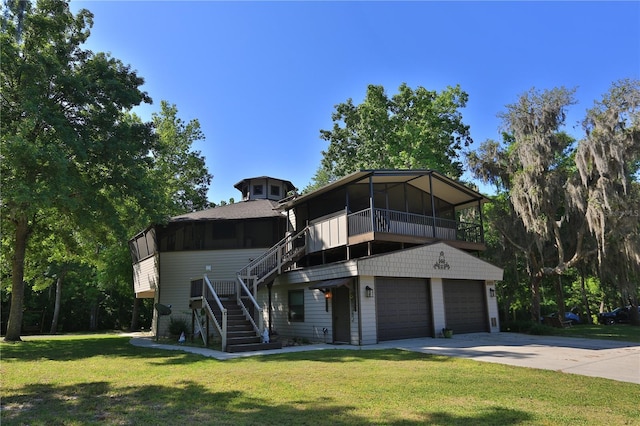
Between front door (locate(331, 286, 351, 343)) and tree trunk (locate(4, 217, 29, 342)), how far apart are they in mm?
13062

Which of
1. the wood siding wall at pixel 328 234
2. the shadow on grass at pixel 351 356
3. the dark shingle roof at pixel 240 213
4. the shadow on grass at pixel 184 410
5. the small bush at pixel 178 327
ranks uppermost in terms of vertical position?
the dark shingle roof at pixel 240 213

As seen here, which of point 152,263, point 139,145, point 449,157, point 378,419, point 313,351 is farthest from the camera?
point 449,157

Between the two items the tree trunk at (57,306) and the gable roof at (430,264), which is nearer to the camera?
the gable roof at (430,264)

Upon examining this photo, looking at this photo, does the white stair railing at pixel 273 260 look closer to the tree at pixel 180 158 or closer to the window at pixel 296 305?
the window at pixel 296 305

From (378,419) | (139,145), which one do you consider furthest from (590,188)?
(139,145)

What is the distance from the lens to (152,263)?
20.8 metres

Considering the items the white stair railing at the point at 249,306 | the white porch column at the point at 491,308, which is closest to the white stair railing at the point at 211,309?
the white stair railing at the point at 249,306

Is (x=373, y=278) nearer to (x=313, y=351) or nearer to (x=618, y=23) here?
(x=313, y=351)

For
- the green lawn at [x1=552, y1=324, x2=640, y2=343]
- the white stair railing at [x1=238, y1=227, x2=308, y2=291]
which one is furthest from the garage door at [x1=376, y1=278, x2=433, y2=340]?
the green lawn at [x1=552, y1=324, x2=640, y2=343]

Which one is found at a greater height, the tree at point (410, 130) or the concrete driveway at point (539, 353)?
the tree at point (410, 130)

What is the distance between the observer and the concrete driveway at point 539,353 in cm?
814

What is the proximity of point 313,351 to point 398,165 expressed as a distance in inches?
749

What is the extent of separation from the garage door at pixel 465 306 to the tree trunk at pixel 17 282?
17.0 metres

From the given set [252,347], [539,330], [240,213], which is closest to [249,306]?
[252,347]
